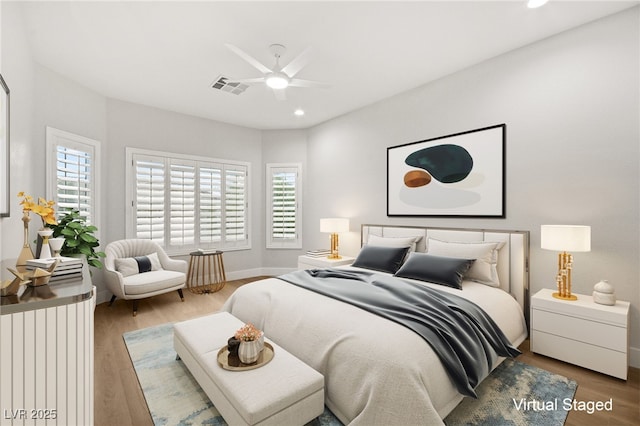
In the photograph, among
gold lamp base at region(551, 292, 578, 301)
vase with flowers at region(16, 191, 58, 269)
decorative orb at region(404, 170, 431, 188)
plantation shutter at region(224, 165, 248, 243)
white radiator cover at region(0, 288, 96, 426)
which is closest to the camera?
white radiator cover at region(0, 288, 96, 426)

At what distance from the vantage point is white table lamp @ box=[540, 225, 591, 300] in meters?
2.39

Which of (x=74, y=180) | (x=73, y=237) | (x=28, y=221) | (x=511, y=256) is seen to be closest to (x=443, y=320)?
(x=511, y=256)

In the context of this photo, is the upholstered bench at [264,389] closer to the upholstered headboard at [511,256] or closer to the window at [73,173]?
the upholstered headboard at [511,256]

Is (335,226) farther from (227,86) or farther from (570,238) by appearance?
(570,238)

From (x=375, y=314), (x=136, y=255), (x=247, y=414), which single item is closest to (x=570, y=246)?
(x=375, y=314)

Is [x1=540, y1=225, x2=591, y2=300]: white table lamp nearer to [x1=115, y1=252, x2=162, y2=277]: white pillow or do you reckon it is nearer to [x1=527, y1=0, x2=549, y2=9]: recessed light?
[x1=527, y1=0, x2=549, y2=9]: recessed light

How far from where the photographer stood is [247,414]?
4.83 feet

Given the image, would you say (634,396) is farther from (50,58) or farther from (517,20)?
(50,58)

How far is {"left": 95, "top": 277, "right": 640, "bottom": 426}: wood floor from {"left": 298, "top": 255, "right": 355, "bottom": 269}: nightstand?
75.1 inches

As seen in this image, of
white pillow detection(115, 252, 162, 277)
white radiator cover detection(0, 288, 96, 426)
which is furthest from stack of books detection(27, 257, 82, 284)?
white pillow detection(115, 252, 162, 277)

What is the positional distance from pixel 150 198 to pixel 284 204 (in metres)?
2.25

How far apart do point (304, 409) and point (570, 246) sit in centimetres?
237

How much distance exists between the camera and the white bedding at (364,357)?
1539 mm

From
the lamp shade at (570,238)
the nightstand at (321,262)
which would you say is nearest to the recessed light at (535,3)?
the lamp shade at (570,238)
